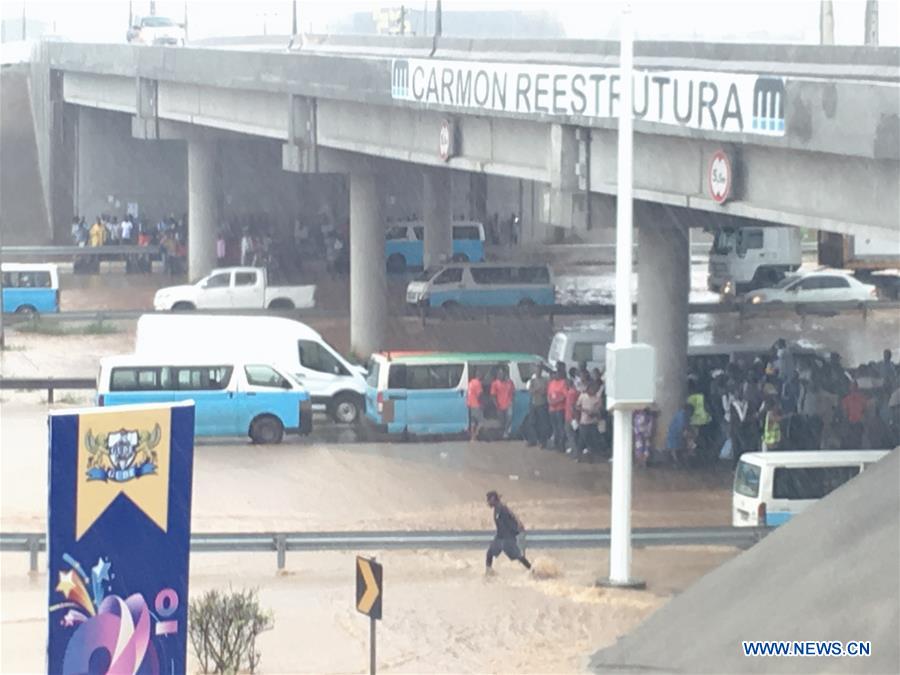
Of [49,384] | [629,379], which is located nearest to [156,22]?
[49,384]

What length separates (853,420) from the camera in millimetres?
24344

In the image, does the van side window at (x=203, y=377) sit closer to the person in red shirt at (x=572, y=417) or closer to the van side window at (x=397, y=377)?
the van side window at (x=397, y=377)

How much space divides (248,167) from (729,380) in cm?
3357

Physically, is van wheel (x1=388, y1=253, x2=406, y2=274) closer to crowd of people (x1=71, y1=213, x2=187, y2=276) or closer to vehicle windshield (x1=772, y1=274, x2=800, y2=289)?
crowd of people (x1=71, y1=213, x2=187, y2=276)

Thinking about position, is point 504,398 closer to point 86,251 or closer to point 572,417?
point 572,417

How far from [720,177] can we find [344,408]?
10370mm

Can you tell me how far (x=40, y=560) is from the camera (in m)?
18.8

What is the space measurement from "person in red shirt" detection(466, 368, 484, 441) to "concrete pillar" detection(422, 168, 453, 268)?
Result: 61.4 feet

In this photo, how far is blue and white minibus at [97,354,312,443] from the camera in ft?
86.4

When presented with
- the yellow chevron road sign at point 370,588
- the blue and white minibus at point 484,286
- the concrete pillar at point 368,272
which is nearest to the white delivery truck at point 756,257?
the blue and white minibus at point 484,286

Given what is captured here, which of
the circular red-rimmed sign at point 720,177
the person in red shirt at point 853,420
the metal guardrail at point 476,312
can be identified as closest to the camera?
the circular red-rimmed sign at point 720,177

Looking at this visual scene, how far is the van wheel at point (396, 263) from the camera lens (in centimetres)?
4997

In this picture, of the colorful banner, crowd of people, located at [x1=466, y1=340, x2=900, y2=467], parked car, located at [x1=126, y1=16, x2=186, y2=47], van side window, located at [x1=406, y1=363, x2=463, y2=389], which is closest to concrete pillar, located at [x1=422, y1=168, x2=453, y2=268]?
van side window, located at [x1=406, y1=363, x2=463, y2=389]

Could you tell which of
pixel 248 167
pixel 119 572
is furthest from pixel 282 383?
pixel 248 167
